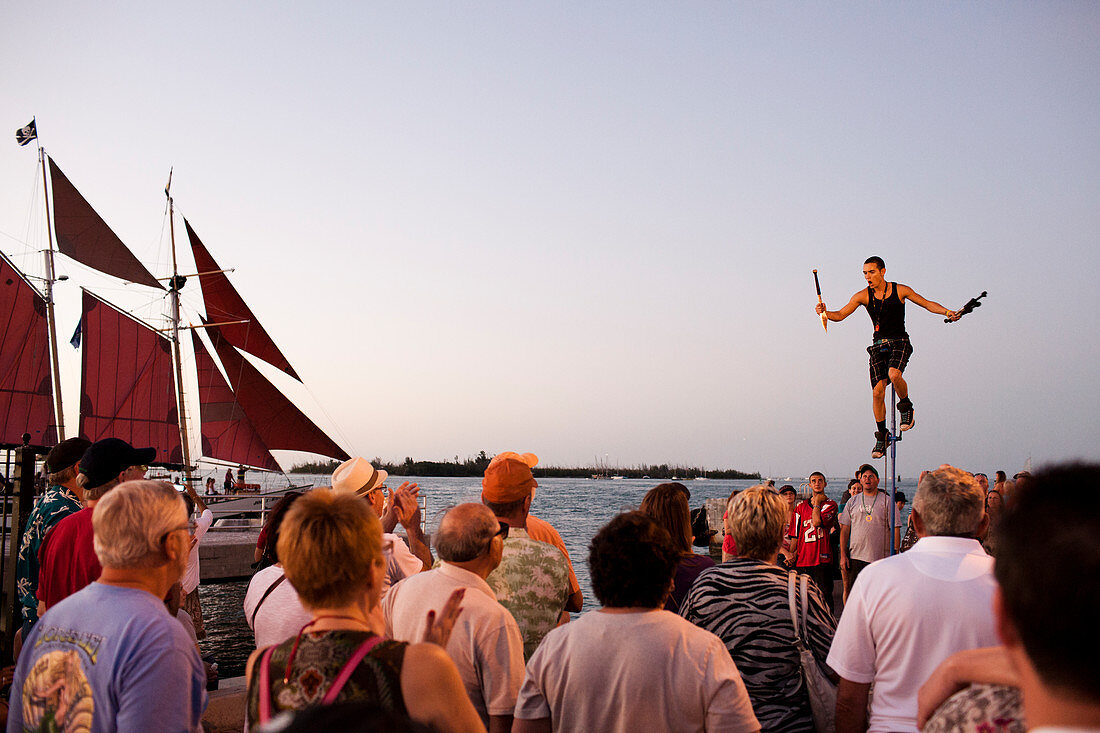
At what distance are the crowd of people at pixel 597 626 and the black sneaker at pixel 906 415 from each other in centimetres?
460

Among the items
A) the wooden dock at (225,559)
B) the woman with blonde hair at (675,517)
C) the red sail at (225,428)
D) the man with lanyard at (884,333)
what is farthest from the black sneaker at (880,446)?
the red sail at (225,428)

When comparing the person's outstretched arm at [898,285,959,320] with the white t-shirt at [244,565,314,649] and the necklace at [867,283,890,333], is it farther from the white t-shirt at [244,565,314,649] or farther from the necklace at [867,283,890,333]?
the white t-shirt at [244,565,314,649]

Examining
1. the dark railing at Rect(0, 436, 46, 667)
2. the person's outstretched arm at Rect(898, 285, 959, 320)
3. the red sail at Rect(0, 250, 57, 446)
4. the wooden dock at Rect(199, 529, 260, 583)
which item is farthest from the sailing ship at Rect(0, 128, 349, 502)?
the person's outstretched arm at Rect(898, 285, 959, 320)

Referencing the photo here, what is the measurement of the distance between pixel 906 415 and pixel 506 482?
17.1 ft

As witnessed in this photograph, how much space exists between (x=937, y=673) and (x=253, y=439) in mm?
39837

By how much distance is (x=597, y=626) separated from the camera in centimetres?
254

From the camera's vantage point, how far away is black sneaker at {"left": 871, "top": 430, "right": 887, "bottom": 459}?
7.69 metres

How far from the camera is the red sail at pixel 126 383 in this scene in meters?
30.5

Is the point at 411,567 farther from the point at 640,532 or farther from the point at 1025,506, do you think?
the point at 1025,506

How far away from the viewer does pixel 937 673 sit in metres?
1.61

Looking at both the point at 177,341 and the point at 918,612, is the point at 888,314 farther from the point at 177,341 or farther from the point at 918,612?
the point at 177,341

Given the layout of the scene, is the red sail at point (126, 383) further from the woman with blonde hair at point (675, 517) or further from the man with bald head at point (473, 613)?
the man with bald head at point (473, 613)

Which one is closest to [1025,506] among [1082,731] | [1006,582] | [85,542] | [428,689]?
[1006,582]

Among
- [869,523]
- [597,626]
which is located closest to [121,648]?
[597,626]
